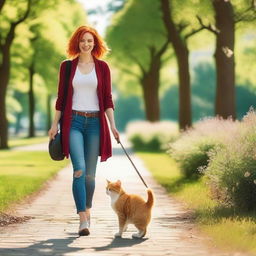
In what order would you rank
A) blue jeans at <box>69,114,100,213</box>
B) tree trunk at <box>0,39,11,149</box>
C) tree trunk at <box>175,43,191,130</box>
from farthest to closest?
tree trunk at <box>0,39,11,149</box> < tree trunk at <box>175,43,191,130</box> < blue jeans at <box>69,114,100,213</box>

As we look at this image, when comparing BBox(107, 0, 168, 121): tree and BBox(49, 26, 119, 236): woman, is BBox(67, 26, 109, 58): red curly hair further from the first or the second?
BBox(107, 0, 168, 121): tree

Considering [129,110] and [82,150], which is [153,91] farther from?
[129,110]

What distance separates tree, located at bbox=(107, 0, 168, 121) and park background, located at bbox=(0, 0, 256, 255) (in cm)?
6

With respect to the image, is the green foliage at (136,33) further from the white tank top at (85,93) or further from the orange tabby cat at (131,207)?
the orange tabby cat at (131,207)

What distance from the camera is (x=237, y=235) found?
304 inches

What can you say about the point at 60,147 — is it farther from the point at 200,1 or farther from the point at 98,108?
the point at 200,1

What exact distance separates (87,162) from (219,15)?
46.5 ft

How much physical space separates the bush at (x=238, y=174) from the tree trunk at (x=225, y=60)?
11.5m

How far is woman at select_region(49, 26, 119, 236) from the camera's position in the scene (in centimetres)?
814

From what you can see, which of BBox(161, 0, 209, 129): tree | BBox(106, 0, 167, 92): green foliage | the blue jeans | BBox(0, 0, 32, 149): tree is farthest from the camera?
BBox(106, 0, 167, 92): green foliage

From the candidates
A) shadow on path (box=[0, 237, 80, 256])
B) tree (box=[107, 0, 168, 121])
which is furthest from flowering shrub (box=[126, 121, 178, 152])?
shadow on path (box=[0, 237, 80, 256])

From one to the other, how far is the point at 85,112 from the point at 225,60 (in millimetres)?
14513

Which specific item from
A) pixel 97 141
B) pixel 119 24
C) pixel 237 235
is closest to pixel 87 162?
pixel 97 141

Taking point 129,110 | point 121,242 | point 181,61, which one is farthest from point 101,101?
point 129,110
